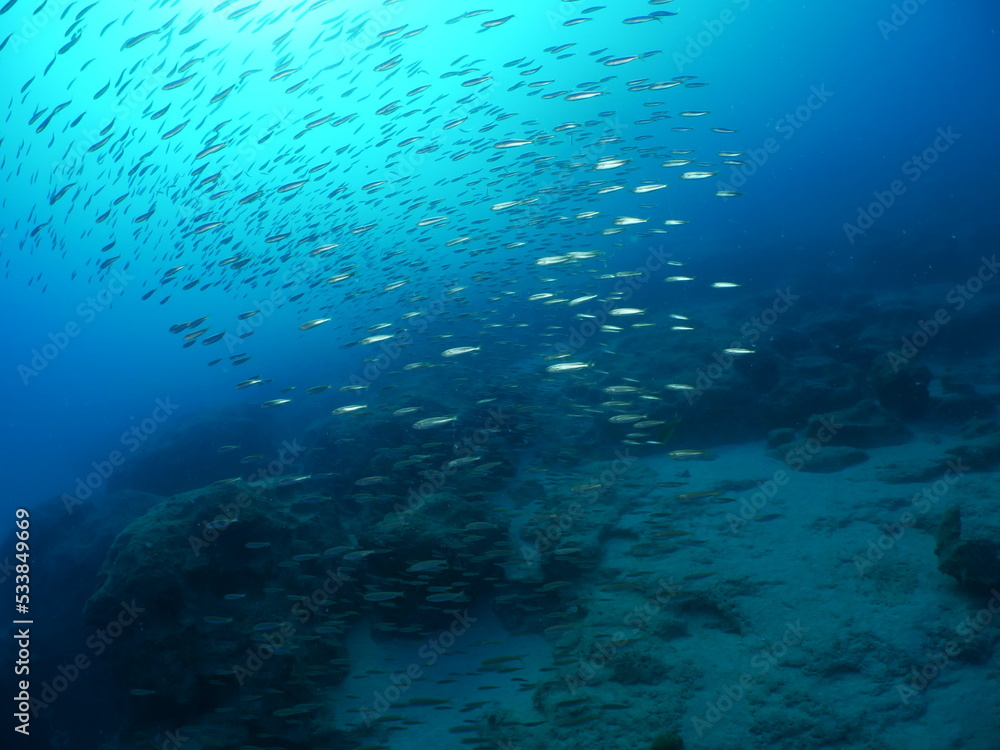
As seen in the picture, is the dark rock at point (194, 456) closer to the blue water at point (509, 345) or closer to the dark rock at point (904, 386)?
the blue water at point (509, 345)

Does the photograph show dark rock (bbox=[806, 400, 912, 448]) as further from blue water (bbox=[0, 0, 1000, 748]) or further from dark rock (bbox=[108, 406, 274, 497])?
dark rock (bbox=[108, 406, 274, 497])

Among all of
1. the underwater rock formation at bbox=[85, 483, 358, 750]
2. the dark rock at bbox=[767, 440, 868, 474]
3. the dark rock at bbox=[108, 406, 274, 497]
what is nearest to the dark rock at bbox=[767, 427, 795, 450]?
the dark rock at bbox=[767, 440, 868, 474]

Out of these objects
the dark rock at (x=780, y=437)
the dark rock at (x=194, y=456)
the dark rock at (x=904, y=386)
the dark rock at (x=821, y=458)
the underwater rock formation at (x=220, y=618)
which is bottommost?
the dark rock at (x=194, y=456)

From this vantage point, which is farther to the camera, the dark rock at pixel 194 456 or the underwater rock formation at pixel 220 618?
the dark rock at pixel 194 456

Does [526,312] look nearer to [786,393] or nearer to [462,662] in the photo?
[786,393]

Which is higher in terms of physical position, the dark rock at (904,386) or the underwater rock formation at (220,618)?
the underwater rock formation at (220,618)

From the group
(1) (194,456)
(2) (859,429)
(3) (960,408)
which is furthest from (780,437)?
(1) (194,456)

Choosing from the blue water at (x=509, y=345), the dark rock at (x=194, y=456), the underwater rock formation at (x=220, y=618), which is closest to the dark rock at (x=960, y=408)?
the blue water at (x=509, y=345)

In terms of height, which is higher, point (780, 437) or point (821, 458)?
point (821, 458)

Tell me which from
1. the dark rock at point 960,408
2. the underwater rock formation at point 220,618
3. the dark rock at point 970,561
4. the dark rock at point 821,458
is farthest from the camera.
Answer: the dark rock at point 960,408

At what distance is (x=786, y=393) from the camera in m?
10.7

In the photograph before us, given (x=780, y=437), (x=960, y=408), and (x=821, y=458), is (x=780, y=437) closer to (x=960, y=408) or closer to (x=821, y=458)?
(x=821, y=458)

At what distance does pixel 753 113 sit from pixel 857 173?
133 meters

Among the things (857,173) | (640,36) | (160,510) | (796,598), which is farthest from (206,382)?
(640,36)
